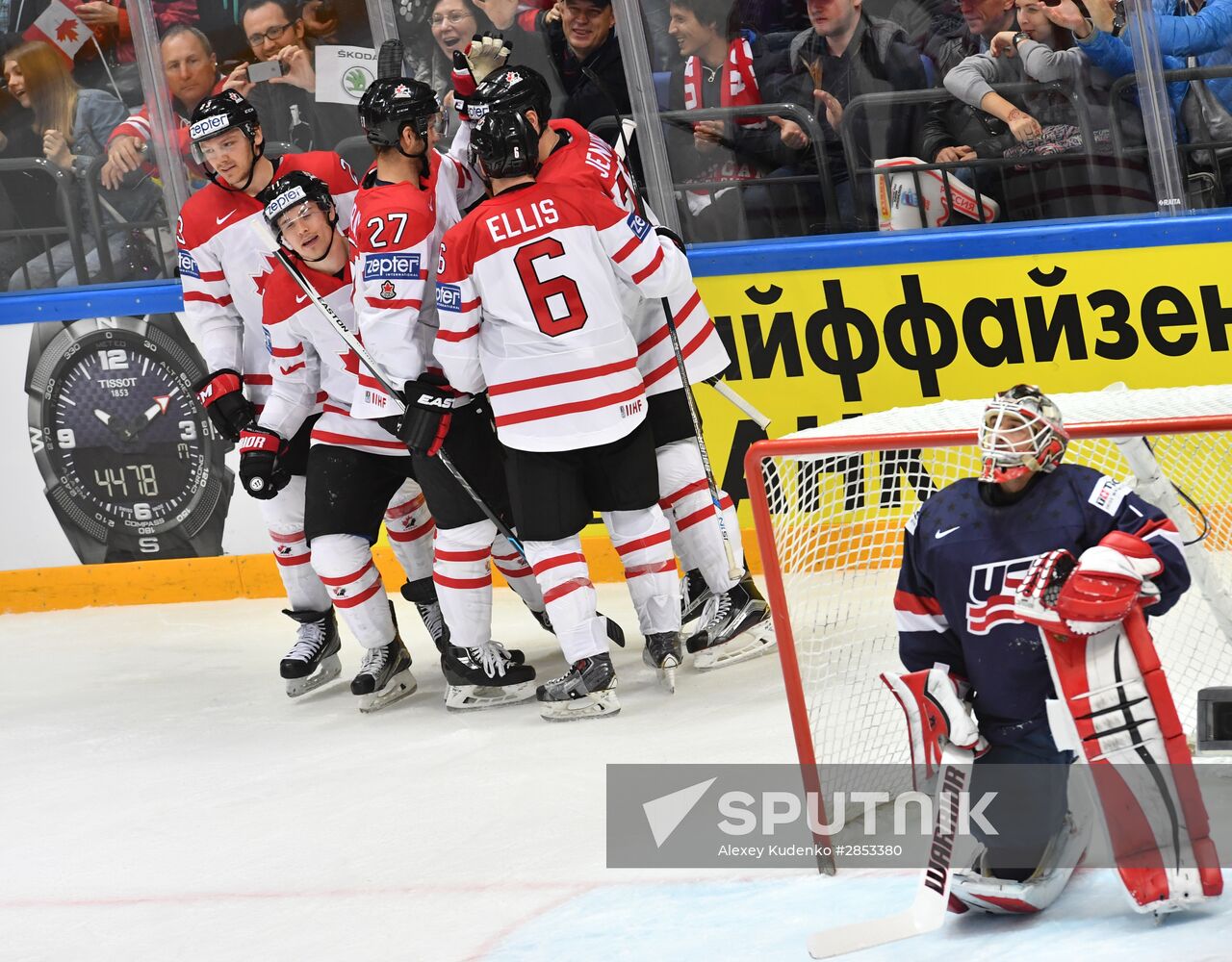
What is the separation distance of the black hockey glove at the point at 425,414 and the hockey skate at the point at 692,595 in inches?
35.0

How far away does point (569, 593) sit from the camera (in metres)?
3.81

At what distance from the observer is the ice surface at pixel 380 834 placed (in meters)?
2.63

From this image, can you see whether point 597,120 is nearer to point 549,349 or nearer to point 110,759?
point 549,349

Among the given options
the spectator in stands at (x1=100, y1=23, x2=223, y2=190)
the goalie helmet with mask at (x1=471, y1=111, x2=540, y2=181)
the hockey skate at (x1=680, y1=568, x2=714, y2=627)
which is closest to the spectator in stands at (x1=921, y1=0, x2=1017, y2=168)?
the hockey skate at (x1=680, y1=568, x2=714, y2=627)

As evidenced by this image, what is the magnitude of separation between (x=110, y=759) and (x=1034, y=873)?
2.42 meters

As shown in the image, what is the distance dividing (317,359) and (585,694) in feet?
3.63

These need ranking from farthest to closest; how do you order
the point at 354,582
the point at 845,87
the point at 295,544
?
the point at 845,87 < the point at 295,544 < the point at 354,582

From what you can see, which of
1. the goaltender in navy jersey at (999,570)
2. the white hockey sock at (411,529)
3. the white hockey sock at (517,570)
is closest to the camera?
the goaltender in navy jersey at (999,570)

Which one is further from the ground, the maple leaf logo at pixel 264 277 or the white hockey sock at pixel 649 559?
the maple leaf logo at pixel 264 277

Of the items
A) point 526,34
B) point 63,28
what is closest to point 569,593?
point 526,34

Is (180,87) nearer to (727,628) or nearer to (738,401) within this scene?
(738,401)

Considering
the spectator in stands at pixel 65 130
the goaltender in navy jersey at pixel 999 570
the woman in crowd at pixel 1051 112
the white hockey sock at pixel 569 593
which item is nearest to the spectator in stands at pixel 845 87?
the woman in crowd at pixel 1051 112

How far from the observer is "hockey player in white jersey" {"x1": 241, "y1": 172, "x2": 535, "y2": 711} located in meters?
4.07

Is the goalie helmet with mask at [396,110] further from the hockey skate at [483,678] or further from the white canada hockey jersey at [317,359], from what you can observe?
the hockey skate at [483,678]
